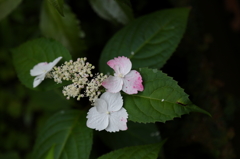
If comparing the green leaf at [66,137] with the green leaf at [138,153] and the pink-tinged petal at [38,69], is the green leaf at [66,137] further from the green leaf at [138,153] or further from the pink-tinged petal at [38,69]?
the pink-tinged petal at [38,69]

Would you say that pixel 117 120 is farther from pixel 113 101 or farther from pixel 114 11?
pixel 114 11

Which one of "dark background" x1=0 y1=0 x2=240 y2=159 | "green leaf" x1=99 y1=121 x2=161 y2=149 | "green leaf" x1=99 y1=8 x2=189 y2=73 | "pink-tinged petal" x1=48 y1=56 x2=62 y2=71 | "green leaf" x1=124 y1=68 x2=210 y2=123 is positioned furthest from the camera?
"dark background" x1=0 y1=0 x2=240 y2=159

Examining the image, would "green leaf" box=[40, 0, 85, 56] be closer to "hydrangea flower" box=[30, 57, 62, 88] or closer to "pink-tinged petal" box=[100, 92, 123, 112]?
"hydrangea flower" box=[30, 57, 62, 88]

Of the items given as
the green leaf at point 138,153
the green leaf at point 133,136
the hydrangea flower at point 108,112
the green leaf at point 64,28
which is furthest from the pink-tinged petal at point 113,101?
the green leaf at point 64,28

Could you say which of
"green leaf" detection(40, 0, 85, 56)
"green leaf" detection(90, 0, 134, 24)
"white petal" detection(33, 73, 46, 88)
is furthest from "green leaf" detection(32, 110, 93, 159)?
"green leaf" detection(90, 0, 134, 24)

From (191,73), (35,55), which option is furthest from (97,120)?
(191,73)
